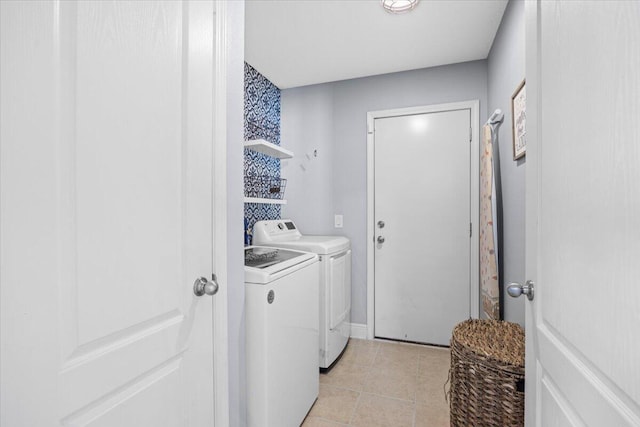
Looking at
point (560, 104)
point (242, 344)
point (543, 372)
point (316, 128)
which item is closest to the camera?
point (560, 104)

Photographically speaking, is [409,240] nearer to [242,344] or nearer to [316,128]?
[316,128]

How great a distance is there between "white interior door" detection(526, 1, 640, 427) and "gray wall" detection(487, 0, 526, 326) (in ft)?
2.77

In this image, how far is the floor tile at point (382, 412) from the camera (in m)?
1.76

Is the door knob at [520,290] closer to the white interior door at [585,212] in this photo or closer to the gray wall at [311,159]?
the white interior door at [585,212]

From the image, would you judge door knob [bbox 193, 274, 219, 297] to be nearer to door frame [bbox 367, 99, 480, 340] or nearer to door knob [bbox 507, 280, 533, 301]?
door knob [bbox 507, 280, 533, 301]

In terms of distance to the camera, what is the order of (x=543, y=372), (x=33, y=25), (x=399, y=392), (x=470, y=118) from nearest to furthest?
(x=33, y=25)
(x=543, y=372)
(x=399, y=392)
(x=470, y=118)

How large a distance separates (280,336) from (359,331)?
1.65 m

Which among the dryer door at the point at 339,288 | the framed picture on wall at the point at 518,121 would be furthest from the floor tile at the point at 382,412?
the framed picture on wall at the point at 518,121

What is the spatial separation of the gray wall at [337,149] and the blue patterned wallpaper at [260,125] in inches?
5.4

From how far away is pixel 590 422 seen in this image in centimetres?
61

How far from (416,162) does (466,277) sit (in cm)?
109

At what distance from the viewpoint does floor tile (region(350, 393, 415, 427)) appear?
5.77ft

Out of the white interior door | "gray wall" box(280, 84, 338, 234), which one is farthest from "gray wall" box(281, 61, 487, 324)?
the white interior door

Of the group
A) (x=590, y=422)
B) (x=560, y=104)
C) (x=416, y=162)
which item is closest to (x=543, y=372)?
(x=590, y=422)
